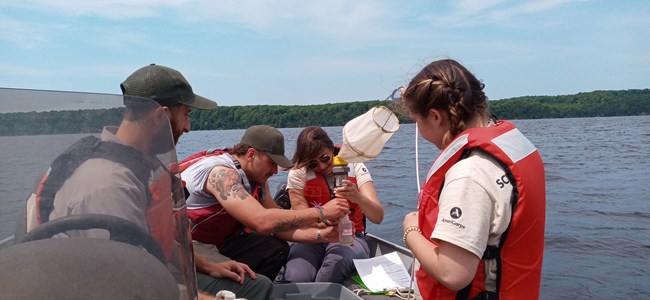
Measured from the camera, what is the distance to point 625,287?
23.2ft

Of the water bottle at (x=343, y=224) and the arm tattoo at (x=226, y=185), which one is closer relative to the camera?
the arm tattoo at (x=226, y=185)

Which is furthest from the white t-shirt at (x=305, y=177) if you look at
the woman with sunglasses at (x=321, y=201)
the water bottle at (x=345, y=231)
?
the water bottle at (x=345, y=231)

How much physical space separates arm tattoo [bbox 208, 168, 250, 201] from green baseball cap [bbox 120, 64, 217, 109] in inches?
20.7

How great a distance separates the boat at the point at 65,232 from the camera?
1104 mm

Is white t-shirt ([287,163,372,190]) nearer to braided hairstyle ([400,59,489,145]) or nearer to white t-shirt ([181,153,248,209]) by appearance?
white t-shirt ([181,153,248,209])

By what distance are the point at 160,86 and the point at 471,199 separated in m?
1.52

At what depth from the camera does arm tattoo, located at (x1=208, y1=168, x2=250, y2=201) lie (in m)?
3.16

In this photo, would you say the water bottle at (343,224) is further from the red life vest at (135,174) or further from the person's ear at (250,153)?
the red life vest at (135,174)

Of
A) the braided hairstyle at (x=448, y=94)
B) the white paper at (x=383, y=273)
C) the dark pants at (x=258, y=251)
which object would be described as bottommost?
the white paper at (x=383, y=273)

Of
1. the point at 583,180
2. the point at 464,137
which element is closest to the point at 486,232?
the point at 464,137

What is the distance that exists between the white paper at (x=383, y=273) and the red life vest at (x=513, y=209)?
1885 millimetres

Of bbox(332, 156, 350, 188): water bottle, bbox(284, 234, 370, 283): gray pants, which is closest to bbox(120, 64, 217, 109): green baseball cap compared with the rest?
bbox(332, 156, 350, 188): water bottle

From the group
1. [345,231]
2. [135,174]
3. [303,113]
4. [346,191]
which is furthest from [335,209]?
[303,113]

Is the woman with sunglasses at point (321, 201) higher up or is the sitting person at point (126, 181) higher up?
the sitting person at point (126, 181)
